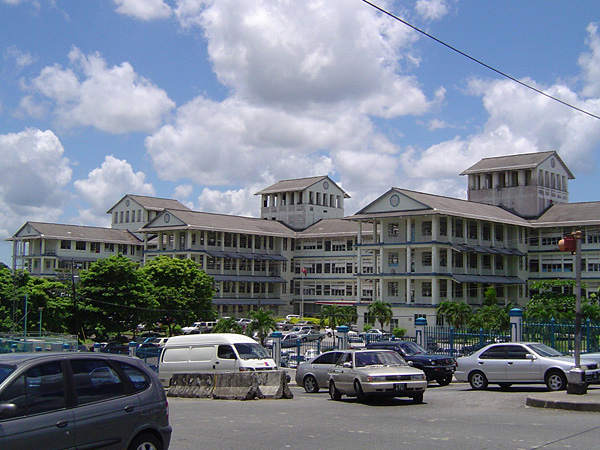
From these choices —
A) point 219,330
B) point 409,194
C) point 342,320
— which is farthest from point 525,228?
point 219,330

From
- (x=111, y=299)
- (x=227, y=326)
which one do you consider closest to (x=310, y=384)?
(x=227, y=326)

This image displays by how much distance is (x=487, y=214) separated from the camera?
228 feet

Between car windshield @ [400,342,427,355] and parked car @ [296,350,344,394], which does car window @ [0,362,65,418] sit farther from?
car windshield @ [400,342,427,355]

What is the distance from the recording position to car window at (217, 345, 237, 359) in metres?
24.9

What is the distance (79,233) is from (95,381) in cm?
8466

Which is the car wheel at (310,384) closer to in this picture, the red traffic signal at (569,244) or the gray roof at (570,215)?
the red traffic signal at (569,244)

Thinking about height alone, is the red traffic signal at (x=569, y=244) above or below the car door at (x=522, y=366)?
above

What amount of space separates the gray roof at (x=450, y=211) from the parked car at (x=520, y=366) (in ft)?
138

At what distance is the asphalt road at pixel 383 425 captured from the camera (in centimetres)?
1171

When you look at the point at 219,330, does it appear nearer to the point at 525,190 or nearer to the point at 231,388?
the point at 231,388

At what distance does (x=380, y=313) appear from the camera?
64500 mm

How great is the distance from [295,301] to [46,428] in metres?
82.2

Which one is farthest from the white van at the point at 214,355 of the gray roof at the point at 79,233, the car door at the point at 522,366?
the gray roof at the point at 79,233

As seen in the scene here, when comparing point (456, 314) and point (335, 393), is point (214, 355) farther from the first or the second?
point (456, 314)
